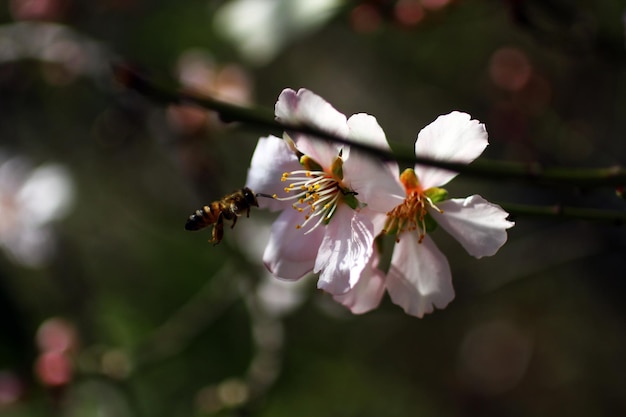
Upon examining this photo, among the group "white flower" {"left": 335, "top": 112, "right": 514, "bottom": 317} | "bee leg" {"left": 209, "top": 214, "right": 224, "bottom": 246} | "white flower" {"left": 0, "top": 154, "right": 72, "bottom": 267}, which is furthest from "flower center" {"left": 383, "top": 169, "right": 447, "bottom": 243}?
"white flower" {"left": 0, "top": 154, "right": 72, "bottom": 267}

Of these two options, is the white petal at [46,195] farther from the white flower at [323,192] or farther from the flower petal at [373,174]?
the flower petal at [373,174]

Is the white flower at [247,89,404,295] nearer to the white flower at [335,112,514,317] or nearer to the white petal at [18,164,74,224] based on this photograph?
the white flower at [335,112,514,317]

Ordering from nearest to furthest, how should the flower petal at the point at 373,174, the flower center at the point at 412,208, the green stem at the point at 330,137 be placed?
the green stem at the point at 330,137
the flower petal at the point at 373,174
the flower center at the point at 412,208

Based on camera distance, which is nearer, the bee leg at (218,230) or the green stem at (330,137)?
the green stem at (330,137)

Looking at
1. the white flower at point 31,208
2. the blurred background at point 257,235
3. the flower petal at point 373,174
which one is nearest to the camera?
the flower petal at point 373,174

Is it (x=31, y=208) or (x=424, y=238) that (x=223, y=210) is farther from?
(x=31, y=208)

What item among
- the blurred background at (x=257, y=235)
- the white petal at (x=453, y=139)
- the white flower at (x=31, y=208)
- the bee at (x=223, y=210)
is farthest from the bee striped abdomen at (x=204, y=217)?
the white flower at (x=31, y=208)

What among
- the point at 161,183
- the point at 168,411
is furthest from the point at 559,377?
the point at 161,183

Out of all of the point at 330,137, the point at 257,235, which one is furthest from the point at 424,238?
the point at 257,235
